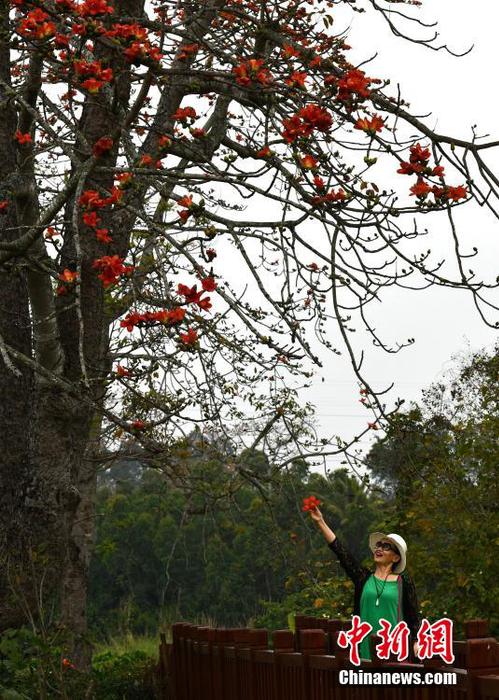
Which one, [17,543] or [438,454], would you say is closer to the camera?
[17,543]

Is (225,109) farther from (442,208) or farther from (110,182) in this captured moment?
(442,208)

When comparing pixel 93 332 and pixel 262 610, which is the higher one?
pixel 93 332

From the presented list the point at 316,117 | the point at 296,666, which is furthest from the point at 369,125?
the point at 296,666

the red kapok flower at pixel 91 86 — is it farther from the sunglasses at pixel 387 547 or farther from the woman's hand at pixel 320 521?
the sunglasses at pixel 387 547

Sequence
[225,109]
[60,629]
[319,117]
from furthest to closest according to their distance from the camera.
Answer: [225,109], [60,629], [319,117]

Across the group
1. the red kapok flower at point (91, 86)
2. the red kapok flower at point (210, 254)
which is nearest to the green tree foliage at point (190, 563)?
the red kapok flower at point (210, 254)

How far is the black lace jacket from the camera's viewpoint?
5809 millimetres

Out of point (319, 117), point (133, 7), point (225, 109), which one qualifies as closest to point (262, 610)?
point (225, 109)

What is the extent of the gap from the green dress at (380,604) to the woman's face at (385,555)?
4.2 inches

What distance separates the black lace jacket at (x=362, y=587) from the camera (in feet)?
19.1

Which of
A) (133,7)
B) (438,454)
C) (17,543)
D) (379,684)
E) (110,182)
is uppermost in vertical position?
(133,7)

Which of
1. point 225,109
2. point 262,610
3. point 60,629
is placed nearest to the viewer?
point 60,629

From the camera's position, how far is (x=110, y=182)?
877 cm

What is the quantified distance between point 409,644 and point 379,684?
0.28m
